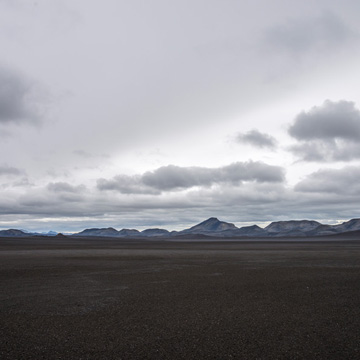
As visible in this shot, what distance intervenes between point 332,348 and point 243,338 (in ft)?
7.74

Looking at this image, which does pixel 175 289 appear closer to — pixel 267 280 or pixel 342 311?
pixel 267 280

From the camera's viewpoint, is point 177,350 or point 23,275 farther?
point 23,275

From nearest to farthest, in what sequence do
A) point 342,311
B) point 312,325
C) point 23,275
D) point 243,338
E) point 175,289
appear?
point 243,338
point 312,325
point 342,311
point 175,289
point 23,275

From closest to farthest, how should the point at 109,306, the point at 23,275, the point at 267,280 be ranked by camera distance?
the point at 109,306 < the point at 267,280 < the point at 23,275

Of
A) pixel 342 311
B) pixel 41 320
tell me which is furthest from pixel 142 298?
pixel 342 311

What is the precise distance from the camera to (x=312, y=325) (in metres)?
10.4

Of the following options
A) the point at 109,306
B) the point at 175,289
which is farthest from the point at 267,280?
the point at 109,306

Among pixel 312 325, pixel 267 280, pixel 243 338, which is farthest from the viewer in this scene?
pixel 267 280

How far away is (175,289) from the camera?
1675 cm

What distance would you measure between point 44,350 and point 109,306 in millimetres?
4908

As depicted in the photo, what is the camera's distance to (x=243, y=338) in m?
9.19

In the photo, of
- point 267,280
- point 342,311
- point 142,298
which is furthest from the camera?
point 267,280

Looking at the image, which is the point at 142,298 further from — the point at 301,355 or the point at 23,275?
the point at 23,275

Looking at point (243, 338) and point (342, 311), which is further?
point (342, 311)
